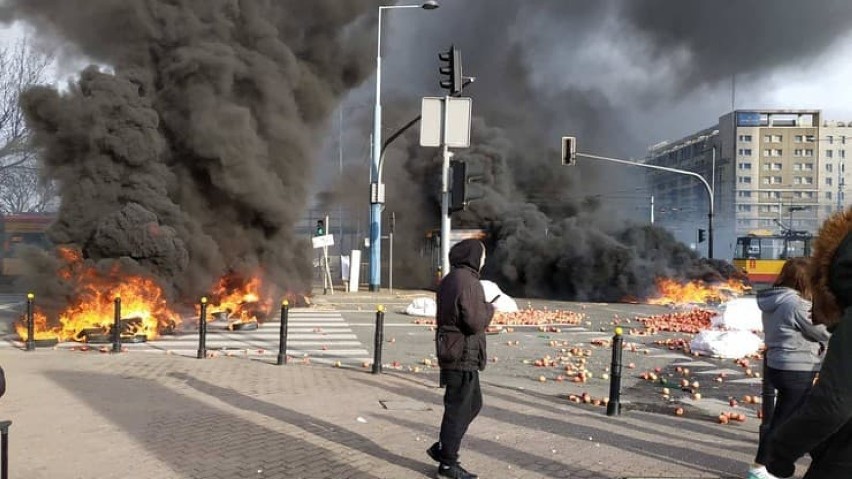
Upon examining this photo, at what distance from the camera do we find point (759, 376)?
31.1ft

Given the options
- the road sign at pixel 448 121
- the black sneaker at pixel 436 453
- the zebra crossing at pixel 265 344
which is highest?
the road sign at pixel 448 121

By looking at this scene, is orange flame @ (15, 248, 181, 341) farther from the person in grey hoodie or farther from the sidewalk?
the person in grey hoodie

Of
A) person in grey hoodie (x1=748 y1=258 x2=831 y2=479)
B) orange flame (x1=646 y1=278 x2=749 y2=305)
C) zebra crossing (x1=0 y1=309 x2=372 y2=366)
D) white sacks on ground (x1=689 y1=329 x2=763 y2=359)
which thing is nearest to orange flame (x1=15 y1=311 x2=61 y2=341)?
zebra crossing (x1=0 y1=309 x2=372 y2=366)

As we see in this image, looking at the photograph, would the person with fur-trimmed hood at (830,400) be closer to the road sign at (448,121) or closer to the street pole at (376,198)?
the road sign at (448,121)

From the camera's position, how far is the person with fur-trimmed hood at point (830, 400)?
1933 millimetres

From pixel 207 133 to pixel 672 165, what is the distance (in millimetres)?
61043

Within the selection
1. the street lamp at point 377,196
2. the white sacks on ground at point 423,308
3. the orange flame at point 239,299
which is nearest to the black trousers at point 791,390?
the orange flame at point 239,299

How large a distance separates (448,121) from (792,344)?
529cm

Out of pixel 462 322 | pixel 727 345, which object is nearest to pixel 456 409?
pixel 462 322

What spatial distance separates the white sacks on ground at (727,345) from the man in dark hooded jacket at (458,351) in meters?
7.67

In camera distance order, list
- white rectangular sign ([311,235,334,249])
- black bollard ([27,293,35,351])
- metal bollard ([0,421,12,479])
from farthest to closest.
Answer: white rectangular sign ([311,235,334,249]), black bollard ([27,293,35,351]), metal bollard ([0,421,12,479])

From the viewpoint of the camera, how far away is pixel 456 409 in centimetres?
467

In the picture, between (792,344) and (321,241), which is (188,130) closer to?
(321,241)

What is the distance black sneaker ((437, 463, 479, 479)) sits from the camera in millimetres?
4609
